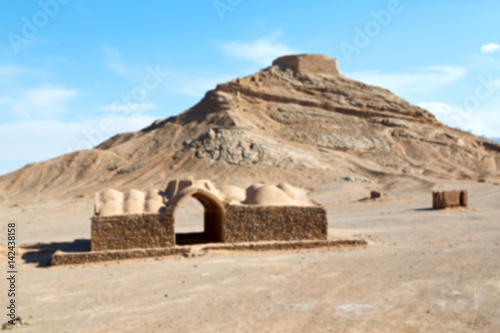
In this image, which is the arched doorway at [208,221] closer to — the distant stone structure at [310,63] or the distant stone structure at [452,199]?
the distant stone structure at [452,199]

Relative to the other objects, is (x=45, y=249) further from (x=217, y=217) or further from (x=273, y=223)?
(x=273, y=223)

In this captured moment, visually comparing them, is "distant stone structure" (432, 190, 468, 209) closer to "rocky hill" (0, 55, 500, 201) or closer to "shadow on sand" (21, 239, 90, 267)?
"rocky hill" (0, 55, 500, 201)

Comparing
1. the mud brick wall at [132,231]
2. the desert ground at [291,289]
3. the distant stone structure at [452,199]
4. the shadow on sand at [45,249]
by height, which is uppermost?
the distant stone structure at [452,199]

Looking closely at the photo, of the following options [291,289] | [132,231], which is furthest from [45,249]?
[291,289]

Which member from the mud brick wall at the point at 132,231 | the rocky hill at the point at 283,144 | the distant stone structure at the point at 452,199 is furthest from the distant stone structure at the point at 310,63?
the mud brick wall at the point at 132,231

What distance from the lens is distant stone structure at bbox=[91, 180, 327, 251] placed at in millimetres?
14492

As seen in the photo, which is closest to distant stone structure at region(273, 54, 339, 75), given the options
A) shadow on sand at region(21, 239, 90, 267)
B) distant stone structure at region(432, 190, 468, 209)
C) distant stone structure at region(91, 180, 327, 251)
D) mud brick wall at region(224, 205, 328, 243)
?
distant stone structure at region(432, 190, 468, 209)

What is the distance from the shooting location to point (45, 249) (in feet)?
55.4

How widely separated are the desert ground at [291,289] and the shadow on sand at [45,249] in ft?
0.43

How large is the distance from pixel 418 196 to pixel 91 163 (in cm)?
3250

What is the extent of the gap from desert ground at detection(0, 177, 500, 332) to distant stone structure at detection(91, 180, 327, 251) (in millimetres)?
791

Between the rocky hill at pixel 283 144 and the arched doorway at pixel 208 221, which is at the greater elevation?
the rocky hill at pixel 283 144

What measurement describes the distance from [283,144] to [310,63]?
1680 centimetres

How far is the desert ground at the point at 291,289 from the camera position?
7.80 metres
